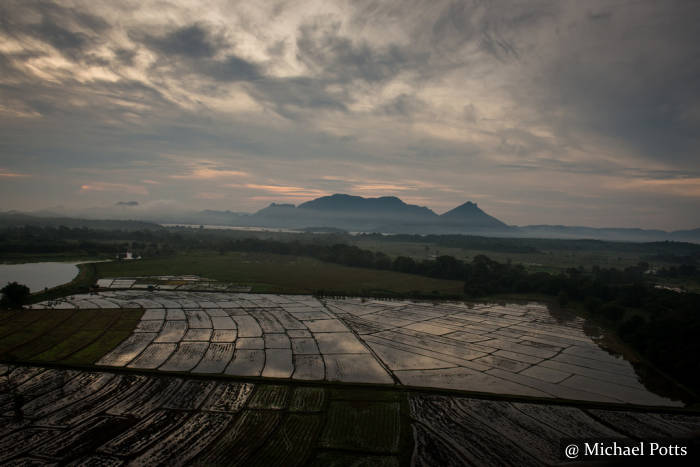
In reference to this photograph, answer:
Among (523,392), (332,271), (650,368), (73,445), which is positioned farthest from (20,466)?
(332,271)

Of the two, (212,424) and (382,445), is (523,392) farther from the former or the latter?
(212,424)

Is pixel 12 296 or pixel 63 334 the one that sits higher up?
pixel 12 296

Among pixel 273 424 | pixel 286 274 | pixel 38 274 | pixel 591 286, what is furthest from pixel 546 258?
pixel 38 274

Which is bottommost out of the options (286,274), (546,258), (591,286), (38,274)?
(38,274)

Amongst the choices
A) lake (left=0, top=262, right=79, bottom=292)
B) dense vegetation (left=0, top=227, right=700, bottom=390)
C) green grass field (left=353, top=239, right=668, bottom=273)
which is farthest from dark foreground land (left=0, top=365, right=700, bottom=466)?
green grass field (left=353, top=239, right=668, bottom=273)

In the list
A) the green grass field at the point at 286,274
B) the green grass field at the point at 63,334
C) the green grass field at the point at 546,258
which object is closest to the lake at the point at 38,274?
the green grass field at the point at 286,274

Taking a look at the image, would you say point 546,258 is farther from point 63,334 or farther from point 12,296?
point 12,296
